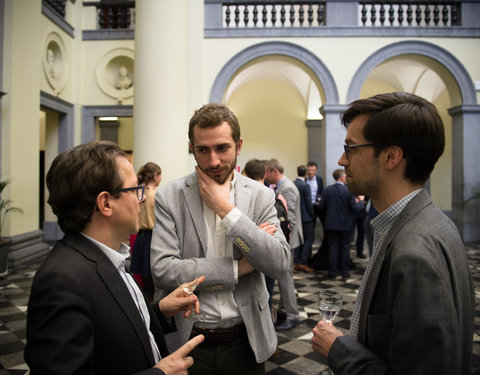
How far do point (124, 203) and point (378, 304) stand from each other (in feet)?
2.80

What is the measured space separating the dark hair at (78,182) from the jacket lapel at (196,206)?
20.7 inches

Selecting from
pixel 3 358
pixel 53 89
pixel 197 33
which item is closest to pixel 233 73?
pixel 197 33

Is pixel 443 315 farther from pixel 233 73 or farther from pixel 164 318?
pixel 233 73

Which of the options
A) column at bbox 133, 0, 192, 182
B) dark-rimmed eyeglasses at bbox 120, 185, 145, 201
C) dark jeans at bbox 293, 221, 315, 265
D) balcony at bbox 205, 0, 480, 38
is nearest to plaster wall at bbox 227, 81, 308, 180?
balcony at bbox 205, 0, 480, 38

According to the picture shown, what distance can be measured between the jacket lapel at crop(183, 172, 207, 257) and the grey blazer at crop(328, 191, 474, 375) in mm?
719

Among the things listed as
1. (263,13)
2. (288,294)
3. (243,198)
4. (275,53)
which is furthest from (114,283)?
(263,13)

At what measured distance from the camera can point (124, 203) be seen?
1320 mm

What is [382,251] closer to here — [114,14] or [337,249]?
[337,249]

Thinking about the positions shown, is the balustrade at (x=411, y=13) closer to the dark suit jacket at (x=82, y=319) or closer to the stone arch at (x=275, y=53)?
the stone arch at (x=275, y=53)

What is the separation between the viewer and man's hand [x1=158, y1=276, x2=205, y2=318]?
1.49m

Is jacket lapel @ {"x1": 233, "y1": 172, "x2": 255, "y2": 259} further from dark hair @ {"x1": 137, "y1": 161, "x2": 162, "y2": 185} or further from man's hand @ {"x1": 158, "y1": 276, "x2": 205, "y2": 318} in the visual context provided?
dark hair @ {"x1": 137, "y1": 161, "x2": 162, "y2": 185}

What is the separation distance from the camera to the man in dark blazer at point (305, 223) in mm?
6801

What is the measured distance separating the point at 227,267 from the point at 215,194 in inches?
11.9

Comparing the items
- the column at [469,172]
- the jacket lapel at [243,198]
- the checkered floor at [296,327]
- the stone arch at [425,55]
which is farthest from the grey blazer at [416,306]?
the column at [469,172]
